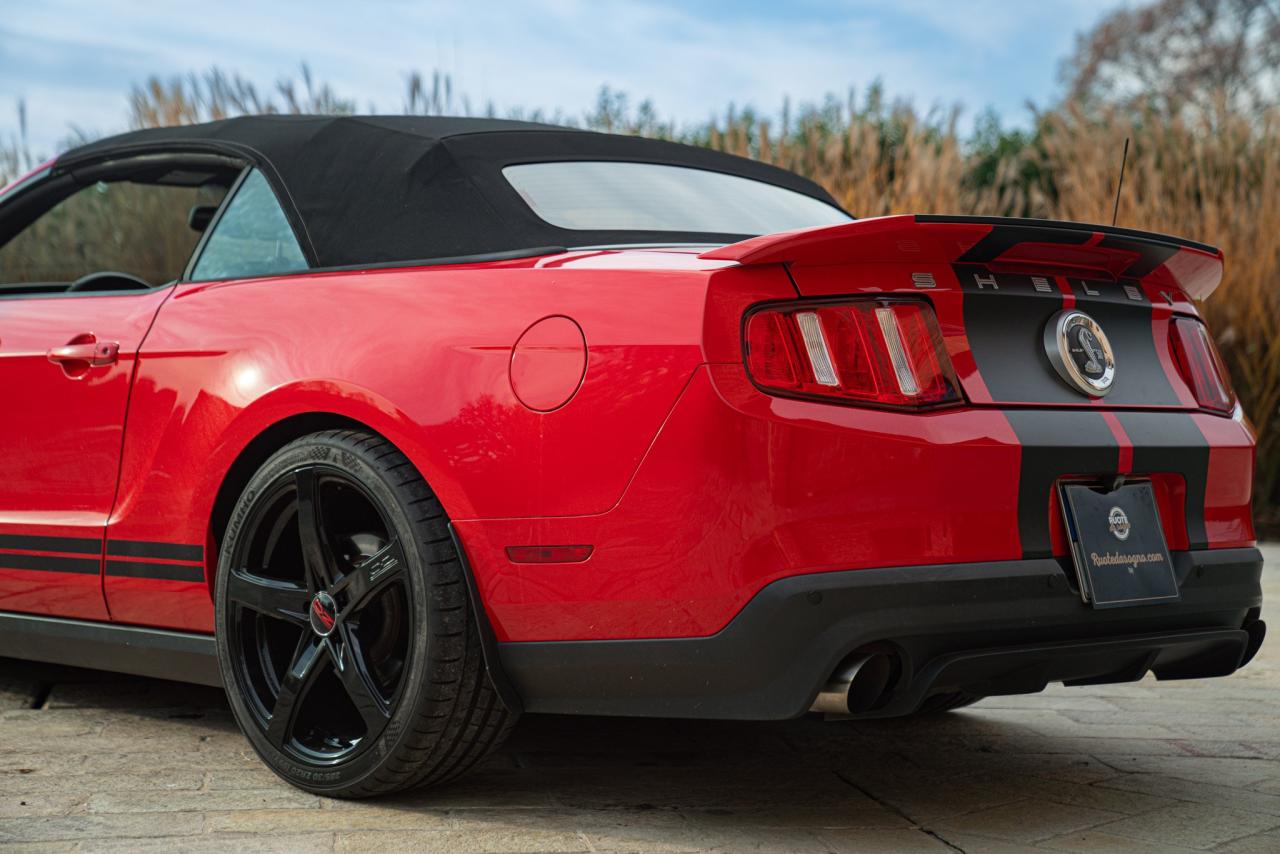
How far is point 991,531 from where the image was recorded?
263 centimetres

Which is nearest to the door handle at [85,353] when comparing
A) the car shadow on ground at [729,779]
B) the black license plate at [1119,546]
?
the car shadow on ground at [729,779]

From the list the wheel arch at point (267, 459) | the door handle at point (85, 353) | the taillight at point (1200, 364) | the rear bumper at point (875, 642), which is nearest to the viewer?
the rear bumper at point (875, 642)

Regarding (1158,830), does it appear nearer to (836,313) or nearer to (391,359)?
(836,313)

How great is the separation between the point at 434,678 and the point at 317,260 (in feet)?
3.30

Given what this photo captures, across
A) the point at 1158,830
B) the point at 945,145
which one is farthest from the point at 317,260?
the point at 945,145

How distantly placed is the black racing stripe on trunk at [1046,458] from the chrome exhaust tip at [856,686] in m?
0.32

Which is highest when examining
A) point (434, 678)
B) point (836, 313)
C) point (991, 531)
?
point (836, 313)

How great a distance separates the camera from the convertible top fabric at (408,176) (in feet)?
10.4

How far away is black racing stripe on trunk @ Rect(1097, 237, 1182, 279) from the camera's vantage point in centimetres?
292

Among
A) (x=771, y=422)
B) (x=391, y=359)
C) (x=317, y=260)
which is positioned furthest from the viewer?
(x=317, y=260)

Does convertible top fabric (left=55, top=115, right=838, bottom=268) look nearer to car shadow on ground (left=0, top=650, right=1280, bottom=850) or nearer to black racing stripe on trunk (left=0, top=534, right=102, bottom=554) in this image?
black racing stripe on trunk (left=0, top=534, right=102, bottom=554)

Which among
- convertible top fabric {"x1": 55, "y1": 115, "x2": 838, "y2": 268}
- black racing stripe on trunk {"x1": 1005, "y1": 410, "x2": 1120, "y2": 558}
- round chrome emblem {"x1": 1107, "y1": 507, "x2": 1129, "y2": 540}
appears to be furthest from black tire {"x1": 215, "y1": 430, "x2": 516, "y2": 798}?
round chrome emblem {"x1": 1107, "y1": 507, "x2": 1129, "y2": 540}

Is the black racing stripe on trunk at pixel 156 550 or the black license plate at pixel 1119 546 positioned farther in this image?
the black racing stripe on trunk at pixel 156 550

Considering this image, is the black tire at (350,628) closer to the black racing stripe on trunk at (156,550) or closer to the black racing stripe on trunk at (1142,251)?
the black racing stripe on trunk at (156,550)
